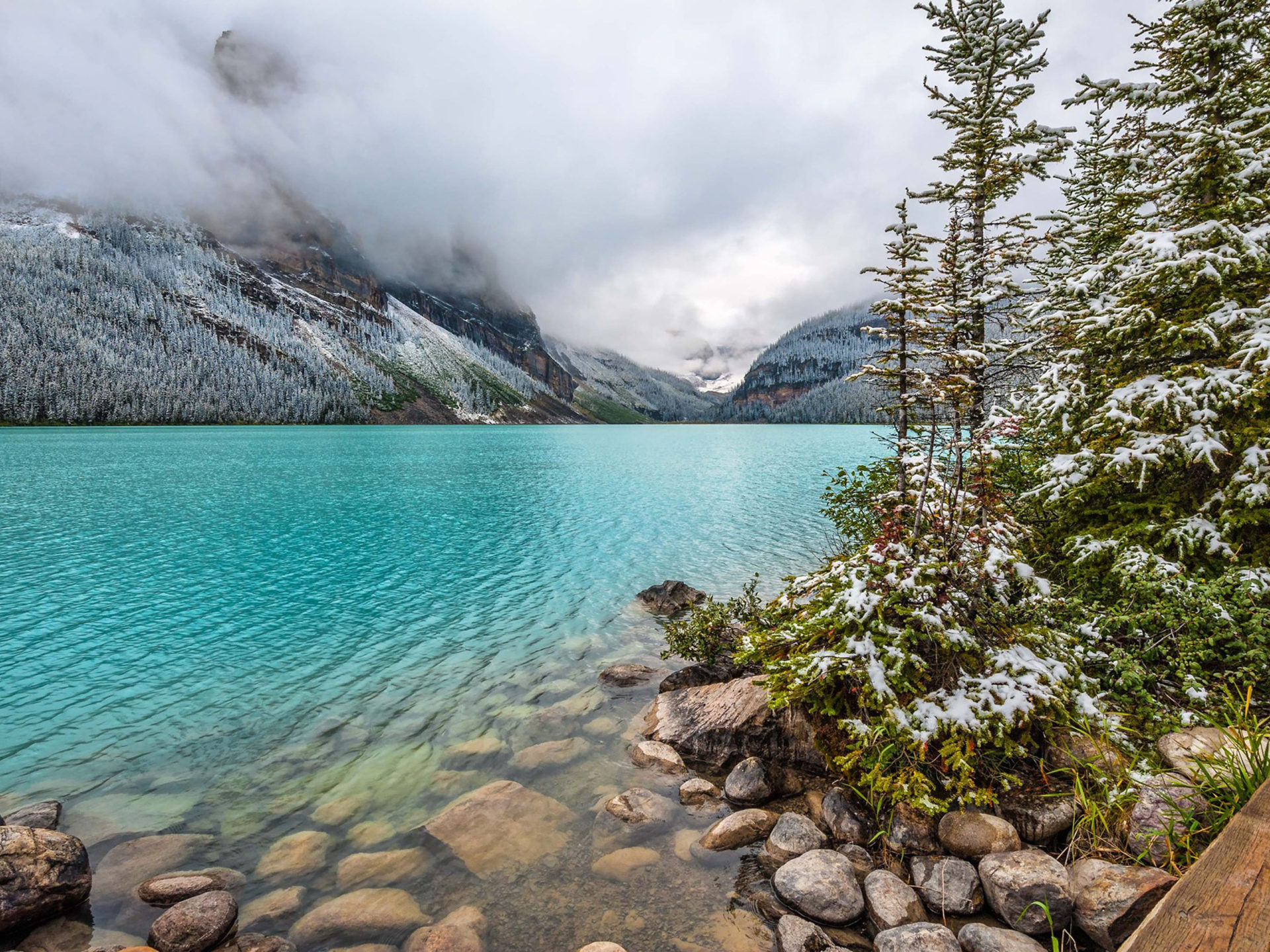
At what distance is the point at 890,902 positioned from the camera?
6.60m

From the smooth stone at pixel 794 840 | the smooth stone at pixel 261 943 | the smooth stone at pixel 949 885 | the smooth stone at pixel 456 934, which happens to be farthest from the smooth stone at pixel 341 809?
the smooth stone at pixel 949 885

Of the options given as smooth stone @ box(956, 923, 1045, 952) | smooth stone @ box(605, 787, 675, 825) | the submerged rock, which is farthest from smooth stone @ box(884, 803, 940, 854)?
the submerged rock

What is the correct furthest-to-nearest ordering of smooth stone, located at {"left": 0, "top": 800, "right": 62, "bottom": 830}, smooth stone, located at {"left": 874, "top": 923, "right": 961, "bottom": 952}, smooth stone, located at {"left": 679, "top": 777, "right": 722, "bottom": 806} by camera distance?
smooth stone, located at {"left": 679, "top": 777, "right": 722, "bottom": 806} → smooth stone, located at {"left": 0, "top": 800, "right": 62, "bottom": 830} → smooth stone, located at {"left": 874, "top": 923, "right": 961, "bottom": 952}

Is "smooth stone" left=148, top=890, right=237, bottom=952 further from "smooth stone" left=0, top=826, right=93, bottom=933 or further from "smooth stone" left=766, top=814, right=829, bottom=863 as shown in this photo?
"smooth stone" left=766, top=814, right=829, bottom=863

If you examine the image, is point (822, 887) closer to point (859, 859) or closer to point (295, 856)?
point (859, 859)

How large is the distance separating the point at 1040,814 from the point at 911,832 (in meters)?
1.59

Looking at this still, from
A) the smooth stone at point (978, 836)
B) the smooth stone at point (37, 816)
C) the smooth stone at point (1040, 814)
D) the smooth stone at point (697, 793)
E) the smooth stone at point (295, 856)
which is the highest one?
the smooth stone at point (1040, 814)

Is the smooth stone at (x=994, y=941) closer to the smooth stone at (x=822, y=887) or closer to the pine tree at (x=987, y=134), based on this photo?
the smooth stone at (x=822, y=887)

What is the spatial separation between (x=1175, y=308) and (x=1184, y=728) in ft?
26.2

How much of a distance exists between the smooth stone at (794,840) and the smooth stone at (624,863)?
5.68ft

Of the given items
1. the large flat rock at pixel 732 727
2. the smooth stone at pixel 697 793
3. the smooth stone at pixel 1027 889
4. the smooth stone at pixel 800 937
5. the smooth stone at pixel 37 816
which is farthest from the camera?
the large flat rock at pixel 732 727

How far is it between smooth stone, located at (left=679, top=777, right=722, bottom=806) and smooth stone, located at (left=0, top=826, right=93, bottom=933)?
27.9ft

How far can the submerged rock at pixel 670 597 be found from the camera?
824 inches

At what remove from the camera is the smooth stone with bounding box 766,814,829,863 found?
791 centimetres
